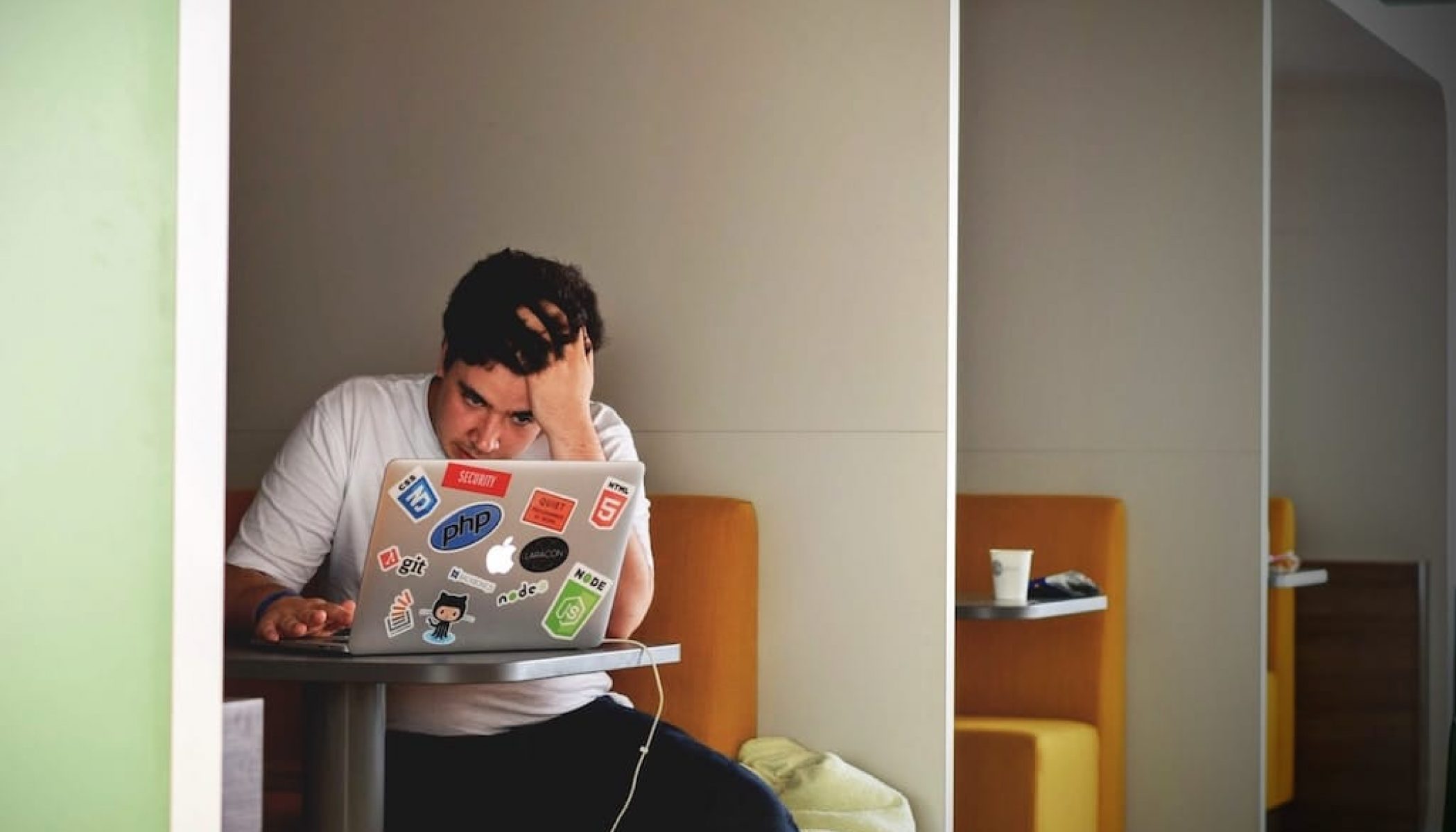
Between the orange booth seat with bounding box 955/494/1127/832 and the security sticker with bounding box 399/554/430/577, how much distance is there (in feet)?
6.76

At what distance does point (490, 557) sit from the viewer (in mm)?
2346

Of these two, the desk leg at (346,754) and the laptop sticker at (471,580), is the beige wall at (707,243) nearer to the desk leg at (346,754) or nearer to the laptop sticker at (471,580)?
the laptop sticker at (471,580)

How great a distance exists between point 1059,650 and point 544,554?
7.38ft

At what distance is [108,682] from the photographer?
4.11 ft

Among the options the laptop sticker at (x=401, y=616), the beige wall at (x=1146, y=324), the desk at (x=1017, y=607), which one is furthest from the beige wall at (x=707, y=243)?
the beige wall at (x=1146, y=324)

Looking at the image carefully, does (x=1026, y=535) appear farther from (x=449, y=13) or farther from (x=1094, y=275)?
(x=449, y=13)

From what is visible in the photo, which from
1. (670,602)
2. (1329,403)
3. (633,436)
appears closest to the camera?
(670,602)

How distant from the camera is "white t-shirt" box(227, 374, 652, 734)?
2.83 m

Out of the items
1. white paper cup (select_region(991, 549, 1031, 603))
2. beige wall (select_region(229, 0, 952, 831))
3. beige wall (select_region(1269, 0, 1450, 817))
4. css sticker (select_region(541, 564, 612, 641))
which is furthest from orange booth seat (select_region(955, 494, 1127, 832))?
beige wall (select_region(1269, 0, 1450, 817))

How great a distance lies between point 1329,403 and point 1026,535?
264 cm

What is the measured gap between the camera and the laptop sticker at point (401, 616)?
2.29m

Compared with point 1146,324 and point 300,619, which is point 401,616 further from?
point 1146,324

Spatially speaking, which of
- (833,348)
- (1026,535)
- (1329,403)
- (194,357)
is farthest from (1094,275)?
(194,357)

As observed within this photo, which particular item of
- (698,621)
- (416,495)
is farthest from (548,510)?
(698,621)
